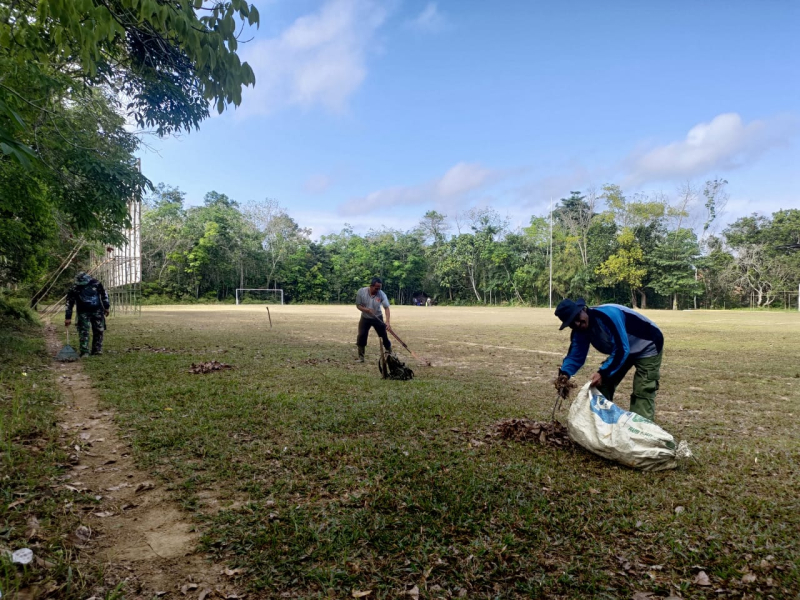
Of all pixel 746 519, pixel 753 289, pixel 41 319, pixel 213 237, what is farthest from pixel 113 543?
pixel 753 289

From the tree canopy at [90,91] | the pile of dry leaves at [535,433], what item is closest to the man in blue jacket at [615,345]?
the pile of dry leaves at [535,433]

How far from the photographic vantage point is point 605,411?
4.58 m

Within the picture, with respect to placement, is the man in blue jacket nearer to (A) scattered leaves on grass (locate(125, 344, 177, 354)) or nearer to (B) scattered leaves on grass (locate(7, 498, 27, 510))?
(B) scattered leaves on grass (locate(7, 498, 27, 510))

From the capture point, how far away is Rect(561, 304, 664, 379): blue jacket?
15.4 feet

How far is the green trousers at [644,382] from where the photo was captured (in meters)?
4.91

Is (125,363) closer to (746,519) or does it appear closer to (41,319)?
(746,519)

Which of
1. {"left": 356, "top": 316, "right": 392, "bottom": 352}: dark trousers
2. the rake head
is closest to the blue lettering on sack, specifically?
{"left": 356, "top": 316, "right": 392, "bottom": 352}: dark trousers

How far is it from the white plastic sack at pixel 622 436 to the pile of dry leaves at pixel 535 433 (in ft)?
1.12

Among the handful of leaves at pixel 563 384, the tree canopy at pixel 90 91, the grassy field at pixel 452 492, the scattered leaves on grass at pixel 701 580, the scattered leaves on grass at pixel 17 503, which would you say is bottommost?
the scattered leaves on grass at pixel 701 580

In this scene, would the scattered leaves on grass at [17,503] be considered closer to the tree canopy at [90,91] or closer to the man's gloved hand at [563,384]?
the tree canopy at [90,91]

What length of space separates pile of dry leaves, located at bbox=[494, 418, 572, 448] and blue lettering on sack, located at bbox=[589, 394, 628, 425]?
2.07 ft

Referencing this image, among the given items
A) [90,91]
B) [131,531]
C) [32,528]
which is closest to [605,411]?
[131,531]

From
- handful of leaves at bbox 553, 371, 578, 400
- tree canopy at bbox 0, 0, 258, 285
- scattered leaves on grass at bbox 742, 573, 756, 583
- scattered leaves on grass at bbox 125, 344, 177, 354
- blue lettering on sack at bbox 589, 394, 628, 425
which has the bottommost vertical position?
scattered leaves on grass at bbox 742, 573, 756, 583

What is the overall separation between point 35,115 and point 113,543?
722 centimetres
